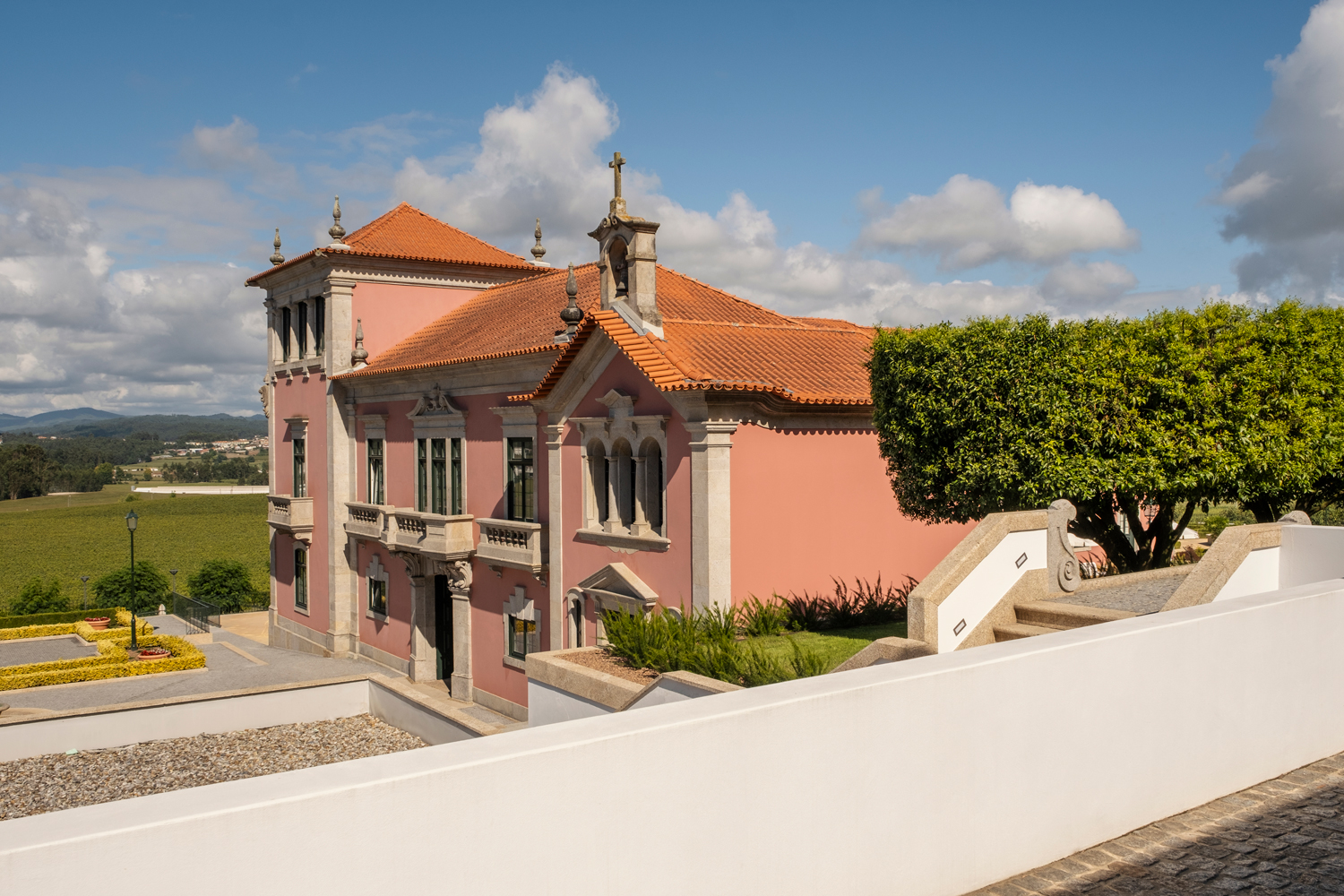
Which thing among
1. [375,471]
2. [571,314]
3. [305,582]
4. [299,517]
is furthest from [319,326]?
[571,314]

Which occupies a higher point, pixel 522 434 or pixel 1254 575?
pixel 522 434

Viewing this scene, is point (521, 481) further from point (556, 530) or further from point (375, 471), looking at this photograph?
point (375, 471)

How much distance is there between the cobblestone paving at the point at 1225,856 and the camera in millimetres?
5617

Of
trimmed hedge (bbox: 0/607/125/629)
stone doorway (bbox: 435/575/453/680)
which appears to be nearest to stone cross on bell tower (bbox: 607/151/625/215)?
stone doorway (bbox: 435/575/453/680)

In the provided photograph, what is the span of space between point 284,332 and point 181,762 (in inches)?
763

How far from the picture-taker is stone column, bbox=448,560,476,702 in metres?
25.4

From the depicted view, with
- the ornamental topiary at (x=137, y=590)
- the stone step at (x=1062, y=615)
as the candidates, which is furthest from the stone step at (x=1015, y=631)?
the ornamental topiary at (x=137, y=590)

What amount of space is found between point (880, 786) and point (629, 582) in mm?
13290

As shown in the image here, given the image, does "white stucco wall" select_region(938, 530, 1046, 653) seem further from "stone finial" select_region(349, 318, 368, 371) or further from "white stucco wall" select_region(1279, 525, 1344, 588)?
"stone finial" select_region(349, 318, 368, 371)

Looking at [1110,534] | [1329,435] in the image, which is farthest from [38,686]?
[1329,435]

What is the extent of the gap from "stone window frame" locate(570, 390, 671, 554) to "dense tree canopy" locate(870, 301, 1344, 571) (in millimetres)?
5201

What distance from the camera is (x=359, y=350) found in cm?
2995

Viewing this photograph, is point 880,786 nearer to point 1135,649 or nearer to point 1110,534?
point 1135,649

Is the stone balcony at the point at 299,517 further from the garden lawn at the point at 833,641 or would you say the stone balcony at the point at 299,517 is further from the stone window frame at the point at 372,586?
the garden lawn at the point at 833,641
